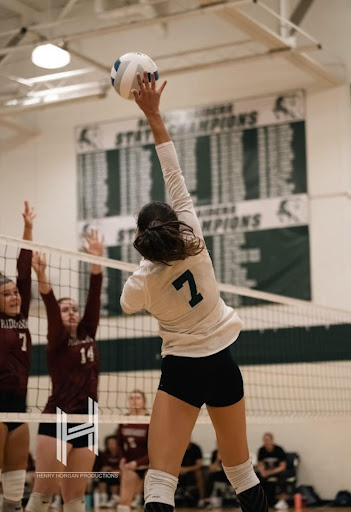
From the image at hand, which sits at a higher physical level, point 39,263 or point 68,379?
point 39,263

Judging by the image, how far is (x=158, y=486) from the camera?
4.18m

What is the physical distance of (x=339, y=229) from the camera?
13.9 metres

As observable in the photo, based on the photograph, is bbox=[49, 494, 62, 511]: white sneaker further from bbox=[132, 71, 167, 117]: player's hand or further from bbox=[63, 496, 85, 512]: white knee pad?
bbox=[132, 71, 167, 117]: player's hand

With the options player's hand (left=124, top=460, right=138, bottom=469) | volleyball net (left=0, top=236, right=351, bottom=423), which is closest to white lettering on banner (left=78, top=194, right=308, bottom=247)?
volleyball net (left=0, top=236, right=351, bottom=423)

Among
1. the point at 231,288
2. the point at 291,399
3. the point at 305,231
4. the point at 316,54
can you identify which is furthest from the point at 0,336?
the point at 316,54

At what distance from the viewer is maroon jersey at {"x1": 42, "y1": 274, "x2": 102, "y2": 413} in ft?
23.3

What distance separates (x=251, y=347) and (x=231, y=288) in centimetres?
571

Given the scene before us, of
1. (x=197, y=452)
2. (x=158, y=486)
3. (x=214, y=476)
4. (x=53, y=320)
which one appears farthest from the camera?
(x=197, y=452)

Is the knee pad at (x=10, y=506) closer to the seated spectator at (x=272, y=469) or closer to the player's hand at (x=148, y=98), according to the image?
the player's hand at (x=148, y=98)

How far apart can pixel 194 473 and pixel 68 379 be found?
22.1 feet

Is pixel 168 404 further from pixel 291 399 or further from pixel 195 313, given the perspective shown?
pixel 291 399

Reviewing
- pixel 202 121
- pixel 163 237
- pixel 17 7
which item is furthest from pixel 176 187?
pixel 17 7

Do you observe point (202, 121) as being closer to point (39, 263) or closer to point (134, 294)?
point (39, 263)

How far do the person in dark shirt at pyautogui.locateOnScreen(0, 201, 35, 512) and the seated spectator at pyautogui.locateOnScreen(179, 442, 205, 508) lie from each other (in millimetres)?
6739
